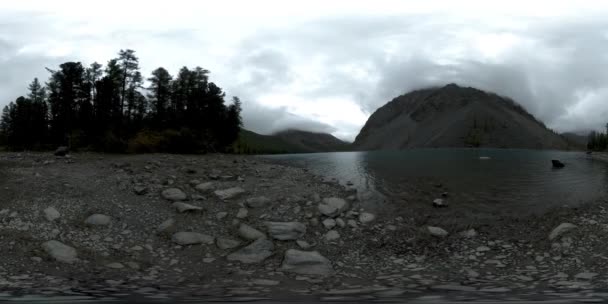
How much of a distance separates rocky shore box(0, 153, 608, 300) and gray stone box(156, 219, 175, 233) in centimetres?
3

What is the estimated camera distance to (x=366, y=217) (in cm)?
1324

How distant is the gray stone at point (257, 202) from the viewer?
1394 cm

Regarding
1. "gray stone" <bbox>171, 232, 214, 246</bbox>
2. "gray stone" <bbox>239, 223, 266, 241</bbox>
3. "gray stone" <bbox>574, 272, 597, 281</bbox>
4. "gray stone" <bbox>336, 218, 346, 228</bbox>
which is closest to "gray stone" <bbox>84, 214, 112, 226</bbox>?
"gray stone" <bbox>171, 232, 214, 246</bbox>

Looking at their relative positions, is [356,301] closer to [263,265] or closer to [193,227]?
[263,265]

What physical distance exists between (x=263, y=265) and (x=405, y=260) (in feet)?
12.7

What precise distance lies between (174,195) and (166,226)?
267 centimetres

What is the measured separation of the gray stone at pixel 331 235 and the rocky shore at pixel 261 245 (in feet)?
0.13

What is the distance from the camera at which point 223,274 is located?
29.6 ft

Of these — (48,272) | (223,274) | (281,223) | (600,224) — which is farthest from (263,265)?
(600,224)

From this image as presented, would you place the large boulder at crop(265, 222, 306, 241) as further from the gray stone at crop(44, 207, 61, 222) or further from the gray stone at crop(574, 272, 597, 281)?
the gray stone at crop(574, 272, 597, 281)

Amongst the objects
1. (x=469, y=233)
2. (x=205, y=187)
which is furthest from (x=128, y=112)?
(x=469, y=233)

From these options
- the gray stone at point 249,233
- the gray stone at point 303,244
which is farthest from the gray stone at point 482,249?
the gray stone at point 249,233

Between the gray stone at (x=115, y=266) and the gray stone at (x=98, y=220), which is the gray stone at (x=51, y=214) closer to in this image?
the gray stone at (x=98, y=220)

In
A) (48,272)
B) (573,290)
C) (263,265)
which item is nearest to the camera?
(573,290)
